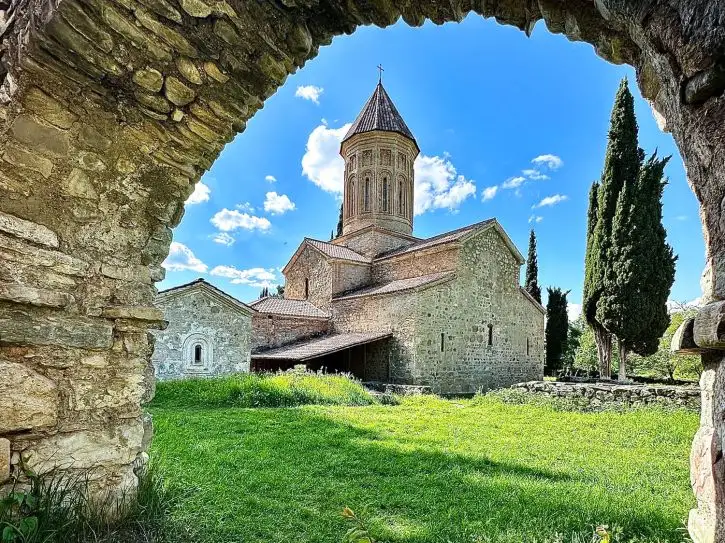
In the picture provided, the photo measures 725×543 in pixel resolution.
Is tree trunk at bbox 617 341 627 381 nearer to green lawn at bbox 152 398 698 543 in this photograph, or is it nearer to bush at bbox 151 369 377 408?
green lawn at bbox 152 398 698 543

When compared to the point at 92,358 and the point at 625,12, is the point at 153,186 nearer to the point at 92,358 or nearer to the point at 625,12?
the point at 92,358

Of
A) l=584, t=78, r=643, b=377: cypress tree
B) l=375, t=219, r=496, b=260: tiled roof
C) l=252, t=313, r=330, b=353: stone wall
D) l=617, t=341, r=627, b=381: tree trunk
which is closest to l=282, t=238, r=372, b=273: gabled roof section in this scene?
l=375, t=219, r=496, b=260: tiled roof

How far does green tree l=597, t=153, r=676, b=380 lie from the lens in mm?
13984

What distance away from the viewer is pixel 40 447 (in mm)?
2154

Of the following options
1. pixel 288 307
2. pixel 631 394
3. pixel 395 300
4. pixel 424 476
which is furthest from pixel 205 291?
pixel 631 394

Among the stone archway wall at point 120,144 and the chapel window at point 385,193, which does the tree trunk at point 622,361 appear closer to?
the chapel window at point 385,193

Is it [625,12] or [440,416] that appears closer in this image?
[625,12]

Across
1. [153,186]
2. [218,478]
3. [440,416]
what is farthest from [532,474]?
[153,186]

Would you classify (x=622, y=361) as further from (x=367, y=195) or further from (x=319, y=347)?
(x=367, y=195)

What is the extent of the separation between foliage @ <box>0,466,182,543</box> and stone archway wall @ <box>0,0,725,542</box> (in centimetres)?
10

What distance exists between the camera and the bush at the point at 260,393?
9.09 meters

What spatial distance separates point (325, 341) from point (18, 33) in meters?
13.4

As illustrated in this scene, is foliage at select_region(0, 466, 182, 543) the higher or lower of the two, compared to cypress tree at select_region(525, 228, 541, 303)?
lower

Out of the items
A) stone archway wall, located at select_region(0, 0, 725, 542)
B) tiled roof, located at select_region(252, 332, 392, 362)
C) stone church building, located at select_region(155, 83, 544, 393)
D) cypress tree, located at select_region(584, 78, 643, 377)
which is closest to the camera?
stone archway wall, located at select_region(0, 0, 725, 542)
